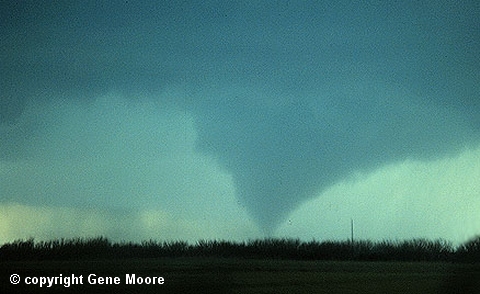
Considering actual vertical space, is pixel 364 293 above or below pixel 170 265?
below

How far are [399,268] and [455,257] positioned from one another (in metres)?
2.85

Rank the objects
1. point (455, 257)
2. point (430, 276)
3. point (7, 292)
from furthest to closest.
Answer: point (455, 257), point (430, 276), point (7, 292)

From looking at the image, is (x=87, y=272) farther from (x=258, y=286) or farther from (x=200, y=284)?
(x=258, y=286)

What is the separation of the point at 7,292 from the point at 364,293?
6900 millimetres

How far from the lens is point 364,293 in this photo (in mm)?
14062

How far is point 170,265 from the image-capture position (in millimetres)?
19672

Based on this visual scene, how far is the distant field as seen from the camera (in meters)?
14.4

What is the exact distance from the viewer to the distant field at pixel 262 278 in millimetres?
14438

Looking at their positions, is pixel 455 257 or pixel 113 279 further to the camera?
pixel 455 257

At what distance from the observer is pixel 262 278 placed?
16.9m

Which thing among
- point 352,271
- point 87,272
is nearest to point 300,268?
point 352,271

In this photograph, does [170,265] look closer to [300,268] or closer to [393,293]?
[300,268]

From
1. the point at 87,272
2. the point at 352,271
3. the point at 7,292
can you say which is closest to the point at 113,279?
the point at 87,272

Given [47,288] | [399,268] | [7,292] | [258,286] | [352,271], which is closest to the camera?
[7,292]
